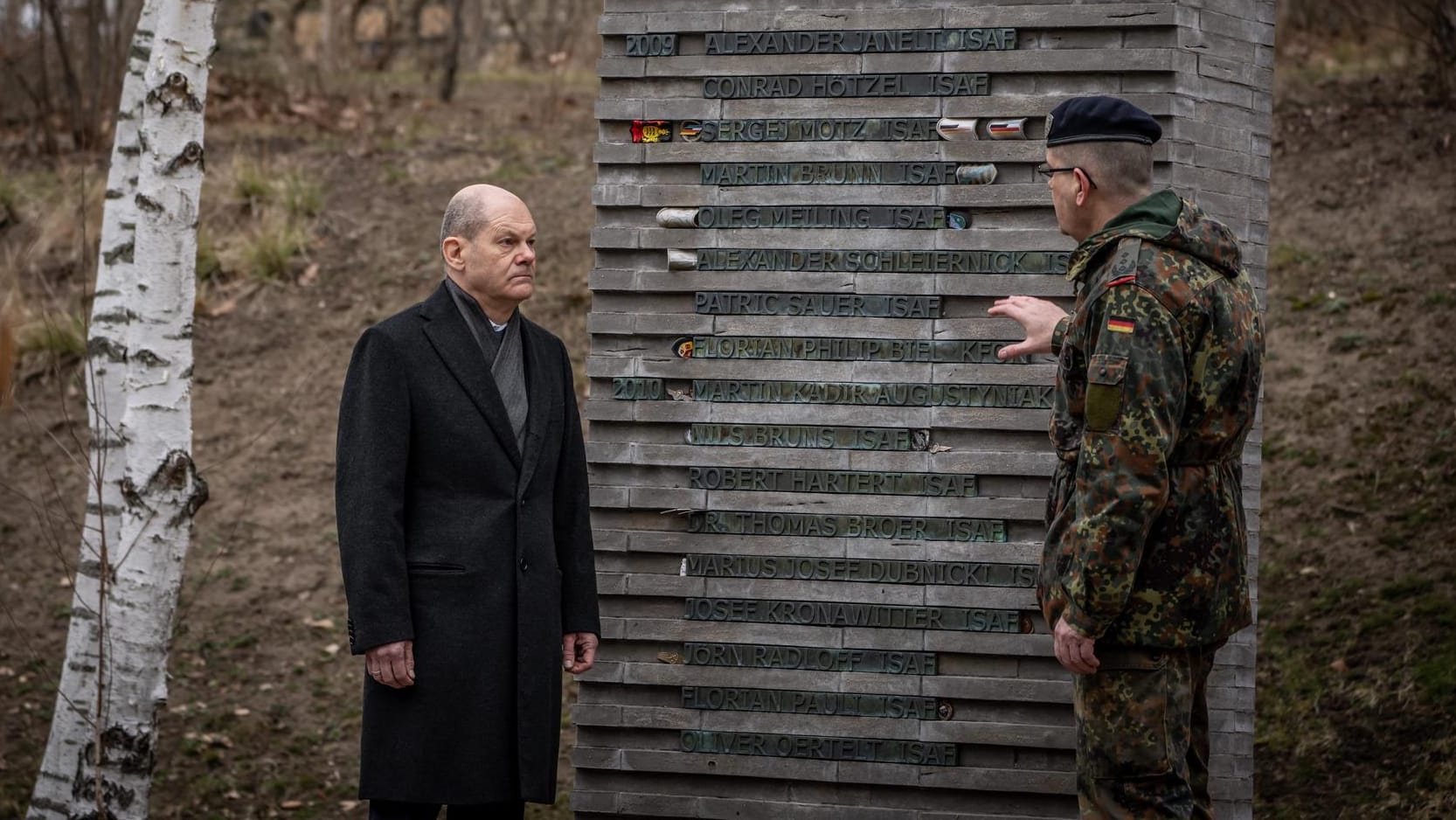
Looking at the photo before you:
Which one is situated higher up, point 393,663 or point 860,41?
point 860,41

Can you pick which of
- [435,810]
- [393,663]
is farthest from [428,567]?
[435,810]

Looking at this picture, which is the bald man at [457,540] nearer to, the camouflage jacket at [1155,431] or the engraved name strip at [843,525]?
the engraved name strip at [843,525]

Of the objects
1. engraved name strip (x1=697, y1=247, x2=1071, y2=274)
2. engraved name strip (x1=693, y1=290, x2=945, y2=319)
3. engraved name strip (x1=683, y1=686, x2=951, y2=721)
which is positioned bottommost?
engraved name strip (x1=683, y1=686, x2=951, y2=721)

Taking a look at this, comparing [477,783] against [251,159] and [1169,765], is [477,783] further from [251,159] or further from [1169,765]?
[251,159]

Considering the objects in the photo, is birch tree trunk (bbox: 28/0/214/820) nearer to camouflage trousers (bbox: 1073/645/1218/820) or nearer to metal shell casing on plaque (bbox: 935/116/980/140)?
metal shell casing on plaque (bbox: 935/116/980/140)

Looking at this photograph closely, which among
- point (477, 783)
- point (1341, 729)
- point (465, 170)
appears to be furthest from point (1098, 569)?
point (465, 170)

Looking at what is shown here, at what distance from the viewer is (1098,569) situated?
3539mm

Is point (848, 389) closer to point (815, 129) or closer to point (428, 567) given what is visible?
point (815, 129)

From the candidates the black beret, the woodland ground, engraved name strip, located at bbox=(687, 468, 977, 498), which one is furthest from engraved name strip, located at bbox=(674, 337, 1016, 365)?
the woodland ground

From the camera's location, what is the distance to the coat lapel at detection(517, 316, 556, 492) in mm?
4262

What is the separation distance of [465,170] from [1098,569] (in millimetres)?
9689

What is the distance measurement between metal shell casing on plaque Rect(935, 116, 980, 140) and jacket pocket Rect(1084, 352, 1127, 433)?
65.2 inches

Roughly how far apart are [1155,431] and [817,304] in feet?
5.97

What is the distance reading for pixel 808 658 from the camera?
512cm
